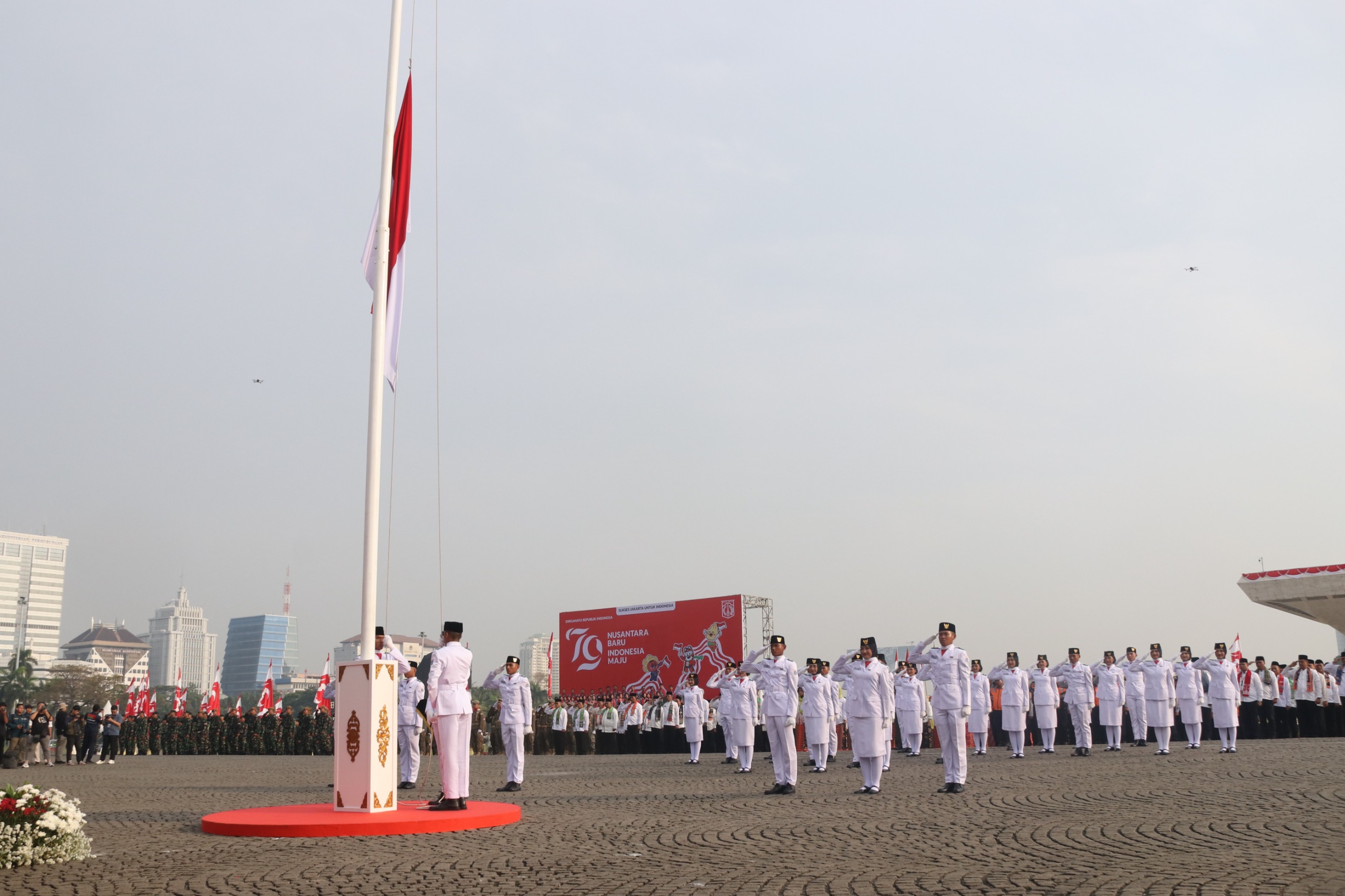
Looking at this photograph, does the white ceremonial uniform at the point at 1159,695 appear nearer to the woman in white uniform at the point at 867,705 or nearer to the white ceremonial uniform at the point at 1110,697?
the white ceremonial uniform at the point at 1110,697

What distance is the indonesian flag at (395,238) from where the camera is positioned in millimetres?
11469

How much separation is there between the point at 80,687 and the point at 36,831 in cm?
9370

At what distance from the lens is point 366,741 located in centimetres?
1016

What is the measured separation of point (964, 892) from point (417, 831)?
16.4 ft

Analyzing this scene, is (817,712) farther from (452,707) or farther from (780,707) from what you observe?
(452,707)

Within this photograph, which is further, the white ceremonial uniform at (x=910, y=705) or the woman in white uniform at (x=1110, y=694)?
the woman in white uniform at (x=1110, y=694)

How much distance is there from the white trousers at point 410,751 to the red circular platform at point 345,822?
4717 mm

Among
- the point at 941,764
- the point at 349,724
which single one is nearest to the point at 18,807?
the point at 349,724

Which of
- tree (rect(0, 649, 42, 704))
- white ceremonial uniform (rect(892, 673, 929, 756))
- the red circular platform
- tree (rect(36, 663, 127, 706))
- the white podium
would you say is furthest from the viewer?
tree (rect(0, 649, 42, 704))

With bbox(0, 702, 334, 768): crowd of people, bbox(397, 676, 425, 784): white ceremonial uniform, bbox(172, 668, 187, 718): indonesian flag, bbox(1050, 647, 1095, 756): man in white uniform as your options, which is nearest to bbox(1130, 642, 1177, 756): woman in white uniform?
bbox(1050, 647, 1095, 756): man in white uniform

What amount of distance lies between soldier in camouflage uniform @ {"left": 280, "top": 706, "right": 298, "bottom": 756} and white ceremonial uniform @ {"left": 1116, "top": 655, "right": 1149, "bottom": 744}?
24.3 meters

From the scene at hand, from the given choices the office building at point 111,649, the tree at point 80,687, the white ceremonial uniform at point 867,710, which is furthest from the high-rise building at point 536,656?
the white ceremonial uniform at point 867,710

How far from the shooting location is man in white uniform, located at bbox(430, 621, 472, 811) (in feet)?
34.7

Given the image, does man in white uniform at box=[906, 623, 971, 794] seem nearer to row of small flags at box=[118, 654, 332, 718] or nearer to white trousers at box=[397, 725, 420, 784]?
white trousers at box=[397, 725, 420, 784]
